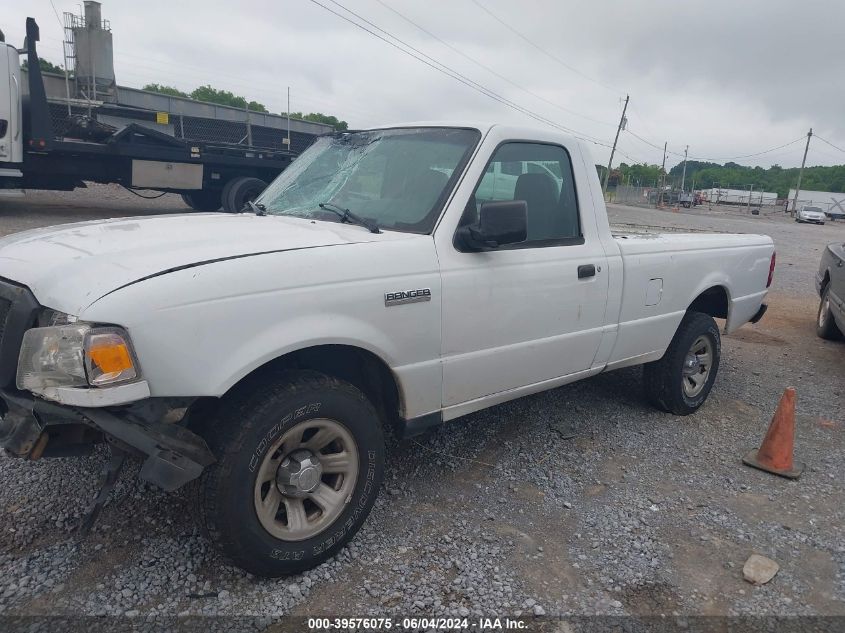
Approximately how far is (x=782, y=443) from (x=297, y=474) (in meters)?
3.18

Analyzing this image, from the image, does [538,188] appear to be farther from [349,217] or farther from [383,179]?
[349,217]

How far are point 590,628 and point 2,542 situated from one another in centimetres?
257

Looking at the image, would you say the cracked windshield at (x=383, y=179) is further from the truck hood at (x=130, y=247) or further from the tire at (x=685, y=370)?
the tire at (x=685, y=370)

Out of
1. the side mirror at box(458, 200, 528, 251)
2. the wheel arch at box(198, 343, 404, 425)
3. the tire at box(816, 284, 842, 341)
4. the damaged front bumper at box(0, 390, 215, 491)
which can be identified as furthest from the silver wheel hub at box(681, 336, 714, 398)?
the damaged front bumper at box(0, 390, 215, 491)

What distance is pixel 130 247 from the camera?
8.50ft

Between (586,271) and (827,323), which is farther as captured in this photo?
(827,323)

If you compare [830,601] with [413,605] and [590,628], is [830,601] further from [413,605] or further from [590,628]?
[413,605]

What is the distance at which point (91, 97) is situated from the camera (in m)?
12.5

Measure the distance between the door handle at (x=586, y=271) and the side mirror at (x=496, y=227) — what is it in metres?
0.78

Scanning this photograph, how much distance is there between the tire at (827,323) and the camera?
25.1 feet

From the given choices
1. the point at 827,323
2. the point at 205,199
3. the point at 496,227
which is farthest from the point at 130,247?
the point at 205,199

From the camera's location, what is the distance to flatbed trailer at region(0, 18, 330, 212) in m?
10.9

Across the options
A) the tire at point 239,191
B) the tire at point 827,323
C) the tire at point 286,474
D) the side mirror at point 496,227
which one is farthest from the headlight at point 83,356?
the tire at point 239,191

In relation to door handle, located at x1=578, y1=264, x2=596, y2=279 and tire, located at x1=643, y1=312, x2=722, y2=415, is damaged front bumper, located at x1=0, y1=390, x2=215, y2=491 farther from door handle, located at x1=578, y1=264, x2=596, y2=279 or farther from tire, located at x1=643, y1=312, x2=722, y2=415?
tire, located at x1=643, y1=312, x2=722, y2=415
